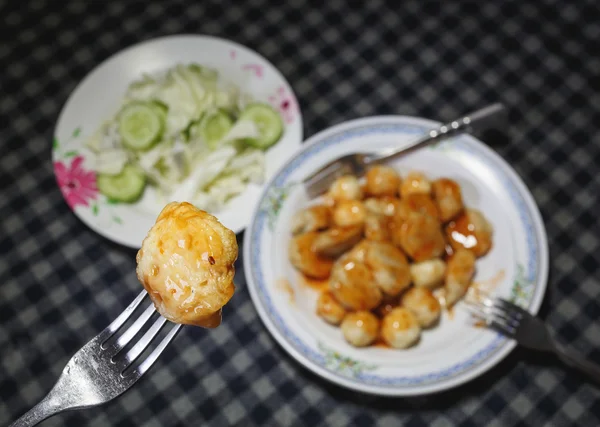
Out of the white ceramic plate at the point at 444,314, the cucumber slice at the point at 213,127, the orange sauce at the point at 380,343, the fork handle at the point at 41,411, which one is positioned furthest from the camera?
the cucumber slice at the point at 213,127

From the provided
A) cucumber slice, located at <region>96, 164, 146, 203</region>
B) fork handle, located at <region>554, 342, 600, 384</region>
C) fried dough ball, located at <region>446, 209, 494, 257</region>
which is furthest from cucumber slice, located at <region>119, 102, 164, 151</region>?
fork handle, located at <region>554, 342, 600, 384</region>

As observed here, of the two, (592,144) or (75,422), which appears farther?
(592,144)

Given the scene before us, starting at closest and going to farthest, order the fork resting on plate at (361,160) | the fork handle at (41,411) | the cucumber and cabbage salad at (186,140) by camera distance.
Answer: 1. the fork handle at (41,411)
2. the fork resting on plate at (361,160)
3. the cucumber and cabbage salad at (186,140)

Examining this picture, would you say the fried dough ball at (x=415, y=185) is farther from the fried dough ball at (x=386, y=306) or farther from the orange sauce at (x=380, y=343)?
the orange sauce at (x=380, y=343)

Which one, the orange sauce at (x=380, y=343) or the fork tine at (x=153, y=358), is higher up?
the fork tine at (x=153, y=358)

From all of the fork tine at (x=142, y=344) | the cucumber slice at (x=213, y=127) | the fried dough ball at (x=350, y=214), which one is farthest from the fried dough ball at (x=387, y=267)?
the fork tine at (x=142, y=344)

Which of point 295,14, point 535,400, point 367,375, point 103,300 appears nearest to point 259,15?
point 295,14

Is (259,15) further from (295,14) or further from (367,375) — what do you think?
(367,375)

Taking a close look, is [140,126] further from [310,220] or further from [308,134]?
[310,220]
